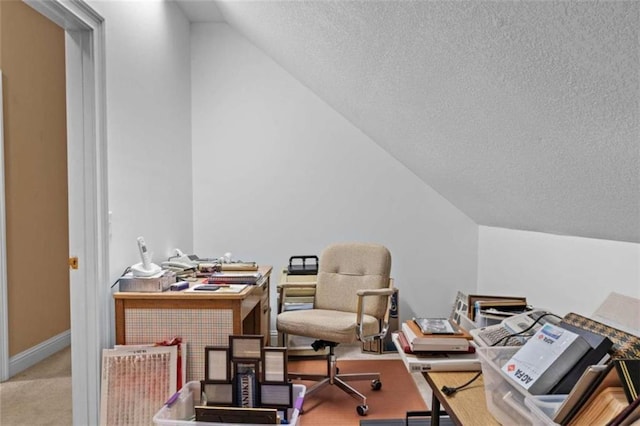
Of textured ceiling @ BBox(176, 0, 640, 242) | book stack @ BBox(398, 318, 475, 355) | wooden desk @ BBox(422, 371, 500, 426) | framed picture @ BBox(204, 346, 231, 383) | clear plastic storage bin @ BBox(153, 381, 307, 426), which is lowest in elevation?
clear plastic storage bin @ BBox(153, 381, 307, 426)

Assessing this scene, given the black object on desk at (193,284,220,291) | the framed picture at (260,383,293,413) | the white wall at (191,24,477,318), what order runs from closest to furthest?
1. the framed picture at (260,383,293,413)
2. the black object on desk at (193,284,220,291)
3. the white wall at (191,24,477,318)

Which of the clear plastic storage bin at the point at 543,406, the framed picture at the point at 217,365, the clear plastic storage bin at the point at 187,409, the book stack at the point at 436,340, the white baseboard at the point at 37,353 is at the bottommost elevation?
the white baseboard at the point at 37,353

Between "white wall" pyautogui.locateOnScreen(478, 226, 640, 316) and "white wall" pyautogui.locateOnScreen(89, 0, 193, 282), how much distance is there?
2219 millimetres

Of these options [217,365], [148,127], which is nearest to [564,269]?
[217,365]

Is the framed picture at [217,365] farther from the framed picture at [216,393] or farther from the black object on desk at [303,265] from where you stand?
the black object on desk at [303,265]

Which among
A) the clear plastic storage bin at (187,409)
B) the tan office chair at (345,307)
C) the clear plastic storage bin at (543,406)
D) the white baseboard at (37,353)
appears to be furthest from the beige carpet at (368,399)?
the white baseboard at (37,353)

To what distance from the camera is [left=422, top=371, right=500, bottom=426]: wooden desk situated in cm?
121

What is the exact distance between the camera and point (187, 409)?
6.66 ft

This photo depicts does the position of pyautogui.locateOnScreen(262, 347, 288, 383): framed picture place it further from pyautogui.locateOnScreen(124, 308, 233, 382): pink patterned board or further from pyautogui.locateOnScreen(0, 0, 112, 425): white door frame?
pyautogui.locateOnScreen(0, 0, 112, 425): white door frame

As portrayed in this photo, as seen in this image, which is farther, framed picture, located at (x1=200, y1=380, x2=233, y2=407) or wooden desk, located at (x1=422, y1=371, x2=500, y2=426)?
framed picture, located at (x1=200, y1=380, x2=233, y2=407)

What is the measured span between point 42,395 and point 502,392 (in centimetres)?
269

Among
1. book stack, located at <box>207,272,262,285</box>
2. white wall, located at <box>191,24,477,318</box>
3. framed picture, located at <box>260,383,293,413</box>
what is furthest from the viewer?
white wall, located at <box>191,24,477,318</box>

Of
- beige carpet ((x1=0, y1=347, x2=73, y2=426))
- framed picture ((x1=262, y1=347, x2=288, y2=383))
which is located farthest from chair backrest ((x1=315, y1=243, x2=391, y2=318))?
beige carpet ((x1=0, y1=347, x2=73, y2=426))

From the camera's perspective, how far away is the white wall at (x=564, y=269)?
5.77 feet
